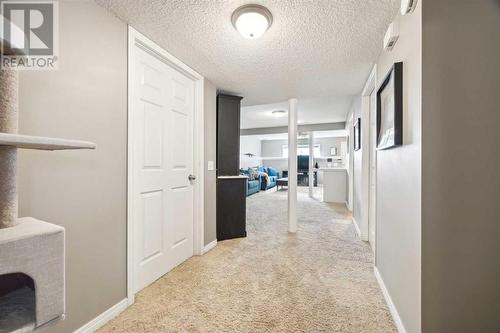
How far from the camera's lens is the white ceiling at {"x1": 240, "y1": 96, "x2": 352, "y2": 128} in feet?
14.3

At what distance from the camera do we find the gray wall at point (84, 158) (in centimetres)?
116

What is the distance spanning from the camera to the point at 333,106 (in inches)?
184

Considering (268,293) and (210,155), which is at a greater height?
(210,155)

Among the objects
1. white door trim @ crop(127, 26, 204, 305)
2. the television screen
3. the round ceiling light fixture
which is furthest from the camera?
the television screen

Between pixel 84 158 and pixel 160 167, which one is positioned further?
pixel 160 167

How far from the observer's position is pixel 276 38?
1829mm

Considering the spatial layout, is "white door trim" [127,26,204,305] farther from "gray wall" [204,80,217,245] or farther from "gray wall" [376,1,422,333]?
"gray wall" [376,1,422,333]

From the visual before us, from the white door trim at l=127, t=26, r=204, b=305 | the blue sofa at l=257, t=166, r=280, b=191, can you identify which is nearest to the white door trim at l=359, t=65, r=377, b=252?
the white door trim at l=127, t=26, r=204, b=305

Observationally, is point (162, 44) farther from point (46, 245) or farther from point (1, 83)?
point (46, 245)

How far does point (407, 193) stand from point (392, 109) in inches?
21.6

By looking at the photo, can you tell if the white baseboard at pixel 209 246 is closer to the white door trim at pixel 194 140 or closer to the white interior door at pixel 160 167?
the white door trim at pixel 194 140

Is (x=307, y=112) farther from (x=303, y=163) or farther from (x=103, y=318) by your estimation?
(x=303, y=163)

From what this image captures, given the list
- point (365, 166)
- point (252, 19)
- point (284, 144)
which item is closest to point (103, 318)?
point (252, 19)

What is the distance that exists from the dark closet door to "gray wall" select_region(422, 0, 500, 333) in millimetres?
2373
